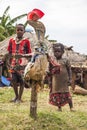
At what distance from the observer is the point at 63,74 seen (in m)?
9.52

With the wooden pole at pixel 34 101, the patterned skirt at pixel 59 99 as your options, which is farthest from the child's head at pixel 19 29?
the wooden pole at pixel 34 101

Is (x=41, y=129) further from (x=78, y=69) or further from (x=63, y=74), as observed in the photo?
(x=78, y=69)

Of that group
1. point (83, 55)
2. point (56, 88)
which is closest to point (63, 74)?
point (56, 88)

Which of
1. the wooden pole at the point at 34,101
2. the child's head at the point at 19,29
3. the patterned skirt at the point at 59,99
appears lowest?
the patterned skirt at the point at 59,99

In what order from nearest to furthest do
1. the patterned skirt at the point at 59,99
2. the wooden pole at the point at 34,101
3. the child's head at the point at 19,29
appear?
the wooden pole at the point at 34,101 < the patterned skirt at the point at 59,99 < the child's head at the point at 19,29

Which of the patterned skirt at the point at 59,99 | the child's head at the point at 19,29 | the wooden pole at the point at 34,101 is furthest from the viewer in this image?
the child's head at the point at 19,29

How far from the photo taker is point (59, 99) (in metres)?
9.52

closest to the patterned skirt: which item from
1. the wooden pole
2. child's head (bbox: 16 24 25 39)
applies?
child's head (bbox: 16 24 25 39)

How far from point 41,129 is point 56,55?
2608mm

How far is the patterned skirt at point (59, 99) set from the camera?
9.48m

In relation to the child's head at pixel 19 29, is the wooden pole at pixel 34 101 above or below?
below

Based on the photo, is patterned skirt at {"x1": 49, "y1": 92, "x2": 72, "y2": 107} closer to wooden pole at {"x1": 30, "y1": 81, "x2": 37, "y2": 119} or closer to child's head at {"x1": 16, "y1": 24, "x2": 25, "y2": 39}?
child's head at {"x1": 16, "y1": 24, "x2": 25, "y2": 39}

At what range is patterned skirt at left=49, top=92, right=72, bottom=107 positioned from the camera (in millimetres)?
9484

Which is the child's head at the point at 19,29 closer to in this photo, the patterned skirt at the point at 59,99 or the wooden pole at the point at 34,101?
the patterned skirt at the point at 59,99
